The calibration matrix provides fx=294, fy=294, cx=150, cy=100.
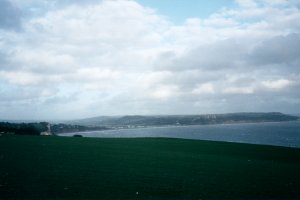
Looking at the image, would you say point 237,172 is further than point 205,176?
Yes

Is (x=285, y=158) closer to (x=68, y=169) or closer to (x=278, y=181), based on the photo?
(x=278, y=181)

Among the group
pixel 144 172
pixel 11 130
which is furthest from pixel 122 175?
pixel 11 130

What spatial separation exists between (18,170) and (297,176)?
54.7 ft

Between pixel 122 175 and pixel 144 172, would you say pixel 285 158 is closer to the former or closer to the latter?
pixel 144 172

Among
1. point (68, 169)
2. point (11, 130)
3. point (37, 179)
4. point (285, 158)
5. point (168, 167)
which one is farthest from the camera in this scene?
point (11, 130)

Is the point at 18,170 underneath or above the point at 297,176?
above

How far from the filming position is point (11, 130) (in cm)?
5625

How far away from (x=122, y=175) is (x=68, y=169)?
11.0ft

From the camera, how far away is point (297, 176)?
18.5 meters

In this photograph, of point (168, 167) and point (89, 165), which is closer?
point (89, 165)

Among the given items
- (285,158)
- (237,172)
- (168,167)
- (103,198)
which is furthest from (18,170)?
(285,158)

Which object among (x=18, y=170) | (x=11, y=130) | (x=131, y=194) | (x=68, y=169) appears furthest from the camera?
(x=11, y=130)

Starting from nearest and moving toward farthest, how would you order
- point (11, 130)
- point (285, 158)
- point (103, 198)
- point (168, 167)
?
point (103, 198) < point (168, 167) < point (285, 158) < point (11, 130)

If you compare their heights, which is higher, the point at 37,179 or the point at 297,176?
the point at 37,179
